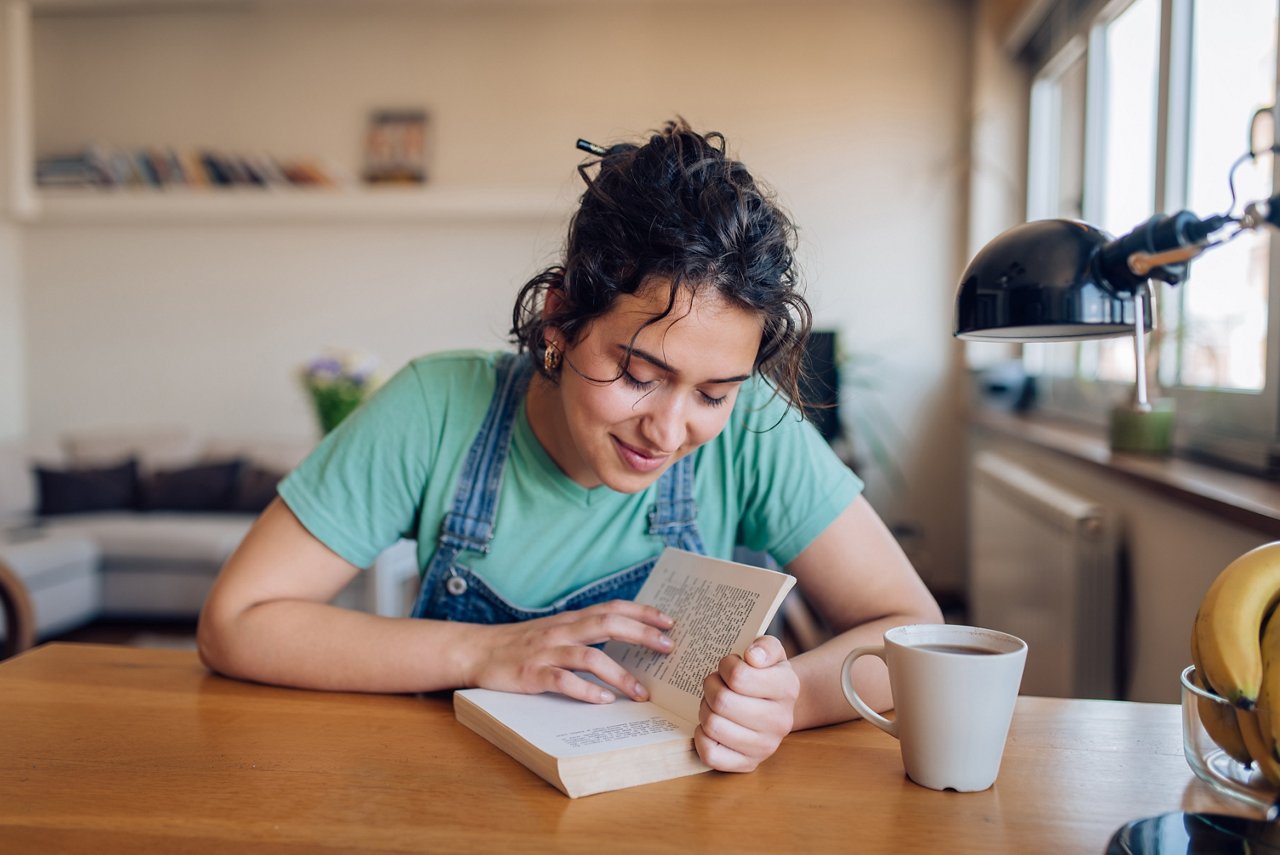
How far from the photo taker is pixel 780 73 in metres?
4.41

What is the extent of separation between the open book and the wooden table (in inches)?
0.7

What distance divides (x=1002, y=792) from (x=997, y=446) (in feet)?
9.67

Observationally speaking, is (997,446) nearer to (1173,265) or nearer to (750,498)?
(750,498)

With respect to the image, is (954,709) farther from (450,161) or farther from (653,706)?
(450,161)

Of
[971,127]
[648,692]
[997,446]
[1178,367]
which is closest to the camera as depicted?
[648,692]

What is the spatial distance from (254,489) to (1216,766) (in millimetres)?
4076

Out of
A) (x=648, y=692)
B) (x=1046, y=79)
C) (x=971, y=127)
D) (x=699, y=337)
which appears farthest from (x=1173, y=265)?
(x=971, y=127)

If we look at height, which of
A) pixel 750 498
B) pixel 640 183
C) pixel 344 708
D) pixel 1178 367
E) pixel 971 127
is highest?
pixel 971 127

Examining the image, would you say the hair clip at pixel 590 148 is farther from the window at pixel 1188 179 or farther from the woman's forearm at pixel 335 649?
the window at pixel 1188 179

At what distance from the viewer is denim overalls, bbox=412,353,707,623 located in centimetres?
114

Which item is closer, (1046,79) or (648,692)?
(648,692)

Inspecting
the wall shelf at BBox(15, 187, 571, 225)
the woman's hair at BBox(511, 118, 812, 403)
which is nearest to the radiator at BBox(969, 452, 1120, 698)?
the woman's hair at BBox(511, 118, 812, 403)

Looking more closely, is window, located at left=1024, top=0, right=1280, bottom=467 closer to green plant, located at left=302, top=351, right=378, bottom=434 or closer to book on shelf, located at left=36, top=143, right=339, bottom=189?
green plant, located at left=302, top=351, right=378, bottom=434

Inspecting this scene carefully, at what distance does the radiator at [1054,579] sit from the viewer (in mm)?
2076
